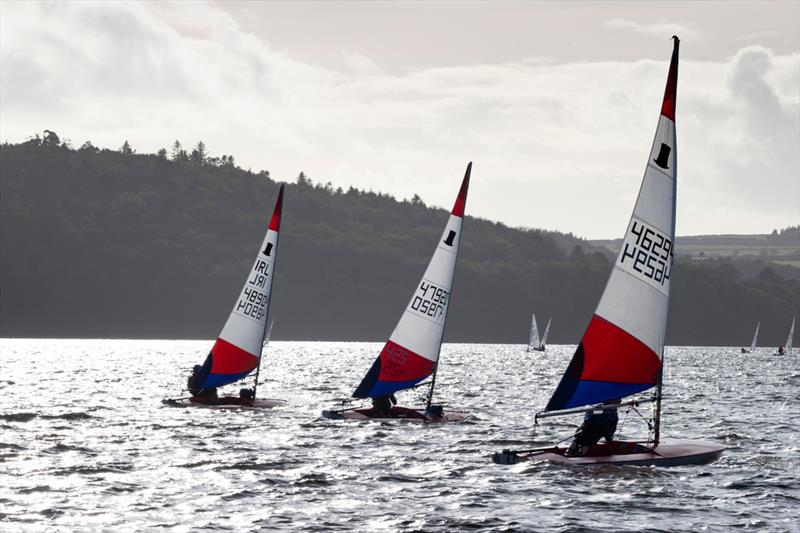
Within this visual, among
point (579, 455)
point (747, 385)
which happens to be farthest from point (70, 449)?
point (747, 385)

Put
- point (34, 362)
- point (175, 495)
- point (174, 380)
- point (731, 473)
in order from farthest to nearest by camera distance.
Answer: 1. point (34, 362)
2. point (174, 380)
3. point (731, 473)
4. point (175, 495)

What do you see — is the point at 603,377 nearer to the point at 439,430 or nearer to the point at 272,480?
the point at 272,480

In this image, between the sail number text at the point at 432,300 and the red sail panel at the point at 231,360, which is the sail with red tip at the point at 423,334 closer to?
the sail number text at the point at 432,300

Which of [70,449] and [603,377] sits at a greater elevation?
[603,377]

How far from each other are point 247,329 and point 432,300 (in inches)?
349

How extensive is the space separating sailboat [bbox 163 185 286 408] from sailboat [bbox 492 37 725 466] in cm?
1873

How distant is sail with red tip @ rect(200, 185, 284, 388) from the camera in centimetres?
4362

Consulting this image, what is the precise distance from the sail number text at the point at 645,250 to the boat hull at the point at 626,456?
4055 mm

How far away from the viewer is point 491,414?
47.1 metres

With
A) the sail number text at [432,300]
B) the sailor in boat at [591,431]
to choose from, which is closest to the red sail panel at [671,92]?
the sailor in boat at [591,431]

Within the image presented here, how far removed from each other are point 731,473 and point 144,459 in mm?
14845

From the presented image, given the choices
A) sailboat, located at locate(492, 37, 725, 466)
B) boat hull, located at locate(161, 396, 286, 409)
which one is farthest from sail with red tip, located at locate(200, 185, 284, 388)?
sailboat, located at locate(492, 37, 725, 466)

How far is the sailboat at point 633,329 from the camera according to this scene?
26.1m

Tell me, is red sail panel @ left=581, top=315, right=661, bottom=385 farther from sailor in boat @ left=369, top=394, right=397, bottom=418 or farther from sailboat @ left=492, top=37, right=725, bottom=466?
sailor in boat @ left=369, top=394, right=397, bottom=418
